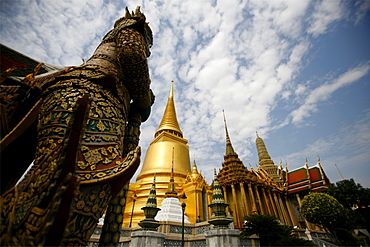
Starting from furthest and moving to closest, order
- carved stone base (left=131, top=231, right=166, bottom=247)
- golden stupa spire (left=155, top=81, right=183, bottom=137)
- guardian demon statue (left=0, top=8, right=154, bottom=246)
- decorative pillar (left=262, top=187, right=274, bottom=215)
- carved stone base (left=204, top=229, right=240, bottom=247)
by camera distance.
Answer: golden stupa spire (left=155, top=81, right=183, bottom=137) → decorative pillar (left=262, top=187, right=274, bottom=215) → carved stone base (left=131, top=231, right=166, bottom=247) → carved stone base (left=204, top=229, right=240, bottom=247) → guardian demon statue (left=0, top=8, right=154, bottom=246)

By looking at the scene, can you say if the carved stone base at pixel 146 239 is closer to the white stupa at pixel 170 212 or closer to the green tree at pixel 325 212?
the white stupa at pixel 170 212

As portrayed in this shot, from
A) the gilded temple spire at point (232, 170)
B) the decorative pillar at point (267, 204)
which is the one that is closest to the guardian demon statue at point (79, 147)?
the gilded temple spire at point (232, 170)

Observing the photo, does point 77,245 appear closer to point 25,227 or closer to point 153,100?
point 25,227

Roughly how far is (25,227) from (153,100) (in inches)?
80.8

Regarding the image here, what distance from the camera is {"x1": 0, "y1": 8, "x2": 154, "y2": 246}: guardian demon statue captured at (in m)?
0.86

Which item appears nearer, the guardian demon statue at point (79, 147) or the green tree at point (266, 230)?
the guardian demon statue at point (79, 147)

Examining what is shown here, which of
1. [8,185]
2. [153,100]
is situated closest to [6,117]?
[8,185]

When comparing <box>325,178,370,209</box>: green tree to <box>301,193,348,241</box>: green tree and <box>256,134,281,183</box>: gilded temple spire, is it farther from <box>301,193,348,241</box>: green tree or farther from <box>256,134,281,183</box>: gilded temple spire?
<box>256,134,281,183</box>: gilded temple spire

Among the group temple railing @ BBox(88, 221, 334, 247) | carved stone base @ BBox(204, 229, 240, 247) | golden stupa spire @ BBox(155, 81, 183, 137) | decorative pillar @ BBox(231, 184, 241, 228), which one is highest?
golden stupa spire @ BBox(155, 81, 183, 137)

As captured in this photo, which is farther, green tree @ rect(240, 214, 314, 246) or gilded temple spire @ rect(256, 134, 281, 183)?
gilded temple spire @ rect(256, 134, 281, 183)

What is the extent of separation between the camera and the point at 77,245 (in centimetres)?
104

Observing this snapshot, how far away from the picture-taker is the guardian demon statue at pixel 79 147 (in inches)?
34.0

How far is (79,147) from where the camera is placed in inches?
40.2

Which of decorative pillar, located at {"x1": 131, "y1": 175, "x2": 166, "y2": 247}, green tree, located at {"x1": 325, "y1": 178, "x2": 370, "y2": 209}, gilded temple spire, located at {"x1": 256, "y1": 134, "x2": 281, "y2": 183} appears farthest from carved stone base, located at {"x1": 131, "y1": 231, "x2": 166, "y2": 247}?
gilded temple spire, located at {"x1": 256, "y1": 134, "x2": 281, "y2": 183}
